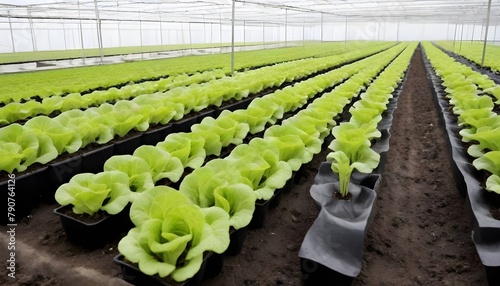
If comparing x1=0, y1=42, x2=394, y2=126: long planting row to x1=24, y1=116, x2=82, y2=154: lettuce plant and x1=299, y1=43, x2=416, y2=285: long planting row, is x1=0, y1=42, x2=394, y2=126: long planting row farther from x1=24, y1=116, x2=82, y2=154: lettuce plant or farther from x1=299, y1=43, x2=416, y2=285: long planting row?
x1=299, y1=43, x2=416, y2=285: long planting row

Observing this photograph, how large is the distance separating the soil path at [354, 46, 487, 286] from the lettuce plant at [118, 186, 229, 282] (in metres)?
1.24

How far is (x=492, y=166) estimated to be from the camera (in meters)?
3.64

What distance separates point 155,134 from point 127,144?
570 mm

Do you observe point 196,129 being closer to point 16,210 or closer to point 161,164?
→ point 161,164

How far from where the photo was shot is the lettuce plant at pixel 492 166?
3238mm

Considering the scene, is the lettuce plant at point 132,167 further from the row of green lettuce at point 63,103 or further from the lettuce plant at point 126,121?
the row of green lettuce at point 63,103

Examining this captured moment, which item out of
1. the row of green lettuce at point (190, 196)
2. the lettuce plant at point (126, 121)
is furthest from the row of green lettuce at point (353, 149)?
the lettuce plant at point (126, 121)

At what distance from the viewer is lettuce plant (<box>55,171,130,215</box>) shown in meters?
2.88

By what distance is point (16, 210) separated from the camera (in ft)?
11.8

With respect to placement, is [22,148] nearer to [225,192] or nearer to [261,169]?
[225,192]

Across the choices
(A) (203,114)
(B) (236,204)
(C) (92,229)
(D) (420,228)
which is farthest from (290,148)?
(A) (203,114)

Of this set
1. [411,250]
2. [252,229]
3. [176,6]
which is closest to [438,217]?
[411,250]

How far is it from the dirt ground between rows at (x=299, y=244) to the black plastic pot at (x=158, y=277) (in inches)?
4.0

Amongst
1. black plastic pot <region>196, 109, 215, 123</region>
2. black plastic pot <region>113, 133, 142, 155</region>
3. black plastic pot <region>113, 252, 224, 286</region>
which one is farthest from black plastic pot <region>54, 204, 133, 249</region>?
black plastic pot <region>196, 109, 215, 123</region>
